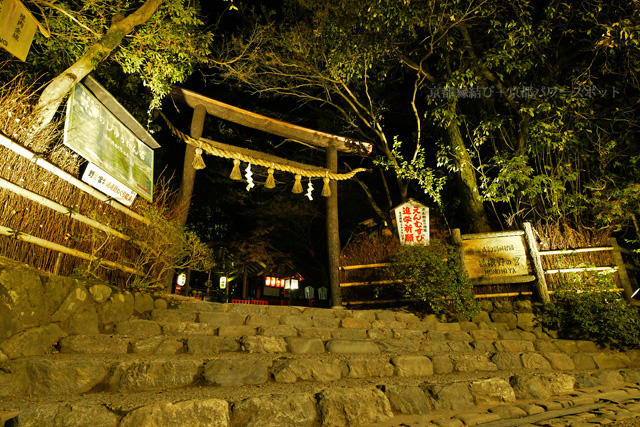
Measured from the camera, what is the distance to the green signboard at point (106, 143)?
526 centimetres

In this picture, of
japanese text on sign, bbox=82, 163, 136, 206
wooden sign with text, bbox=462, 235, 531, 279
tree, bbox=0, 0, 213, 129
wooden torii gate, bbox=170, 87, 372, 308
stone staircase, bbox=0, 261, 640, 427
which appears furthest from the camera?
wooden sign with text, bbox=462, 235, 531, 279

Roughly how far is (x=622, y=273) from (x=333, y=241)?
668cm

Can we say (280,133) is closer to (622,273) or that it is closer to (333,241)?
(333,241)

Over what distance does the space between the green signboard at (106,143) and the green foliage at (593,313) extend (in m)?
8.91

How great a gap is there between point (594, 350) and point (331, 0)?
1095cm

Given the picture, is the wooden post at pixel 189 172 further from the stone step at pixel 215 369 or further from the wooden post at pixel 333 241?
the stone step at pixel 215 369

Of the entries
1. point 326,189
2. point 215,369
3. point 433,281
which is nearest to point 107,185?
point 215,369

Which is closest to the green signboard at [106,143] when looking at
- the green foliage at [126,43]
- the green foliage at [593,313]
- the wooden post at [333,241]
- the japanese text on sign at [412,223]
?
the green foliage at [126,43]

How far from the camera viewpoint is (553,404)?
447 centimetres

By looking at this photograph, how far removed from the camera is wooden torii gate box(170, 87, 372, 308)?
846 cm

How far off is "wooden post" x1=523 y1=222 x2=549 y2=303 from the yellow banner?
33.7ft

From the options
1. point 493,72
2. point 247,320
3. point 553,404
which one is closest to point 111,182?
point 247,320

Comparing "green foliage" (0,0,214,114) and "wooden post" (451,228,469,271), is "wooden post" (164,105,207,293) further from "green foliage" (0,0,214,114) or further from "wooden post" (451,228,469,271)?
"wooden post" (451,228,469,271)

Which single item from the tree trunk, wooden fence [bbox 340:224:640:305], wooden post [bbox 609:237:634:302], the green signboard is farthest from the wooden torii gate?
wooden post [bbox 609:237:634:302]
